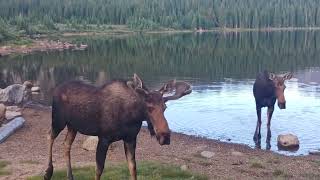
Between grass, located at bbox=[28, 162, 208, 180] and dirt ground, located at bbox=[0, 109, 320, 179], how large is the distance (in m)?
0.76

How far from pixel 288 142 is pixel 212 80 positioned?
27.1 metres

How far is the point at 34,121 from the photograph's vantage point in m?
30.4

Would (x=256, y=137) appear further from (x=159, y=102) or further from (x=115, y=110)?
(x=159, y=102)

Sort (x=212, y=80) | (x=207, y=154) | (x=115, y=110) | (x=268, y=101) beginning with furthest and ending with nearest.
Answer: (x=212, y=80), (x=268, y=101), (x=207, y=154), (x=115, y=110)

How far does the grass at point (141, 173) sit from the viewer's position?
1567cm

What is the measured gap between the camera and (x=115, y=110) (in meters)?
13.1

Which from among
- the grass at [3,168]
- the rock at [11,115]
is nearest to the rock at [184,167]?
the grass at [3,168]

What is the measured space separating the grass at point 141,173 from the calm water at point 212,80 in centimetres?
1077

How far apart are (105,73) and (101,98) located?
48.5 meters

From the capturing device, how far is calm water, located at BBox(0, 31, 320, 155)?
105 feet

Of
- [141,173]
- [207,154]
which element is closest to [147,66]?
[207,154]

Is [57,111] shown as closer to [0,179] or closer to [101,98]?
[101,98]

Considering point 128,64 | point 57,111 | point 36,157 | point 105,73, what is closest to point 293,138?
point 36,157

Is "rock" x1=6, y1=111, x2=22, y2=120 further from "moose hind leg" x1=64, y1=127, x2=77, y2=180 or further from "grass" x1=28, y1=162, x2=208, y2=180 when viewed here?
"moose hind leg" x1=64, y1=127, x2=77, y2=180
